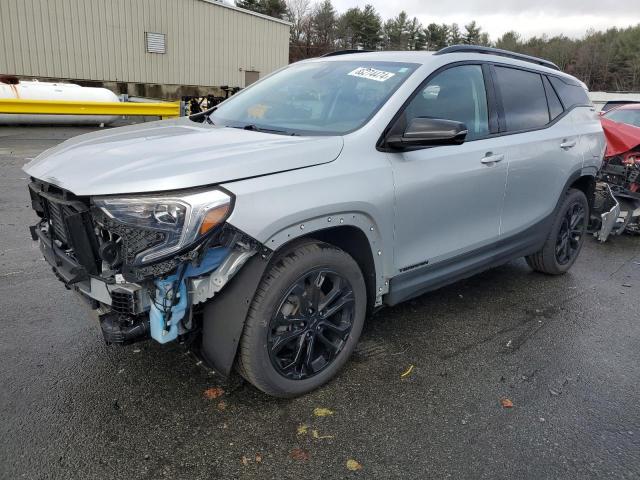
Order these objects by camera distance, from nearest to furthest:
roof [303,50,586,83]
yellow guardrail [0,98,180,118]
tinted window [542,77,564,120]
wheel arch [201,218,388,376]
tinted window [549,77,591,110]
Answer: wheel arch [201,218,388,376], roof [303,50,586,83], tinted window [542,77,564,120], tinted window [549,77,591,110], yellow guardrail [0,98,180,118]

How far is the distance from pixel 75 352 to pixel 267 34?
26757 mm

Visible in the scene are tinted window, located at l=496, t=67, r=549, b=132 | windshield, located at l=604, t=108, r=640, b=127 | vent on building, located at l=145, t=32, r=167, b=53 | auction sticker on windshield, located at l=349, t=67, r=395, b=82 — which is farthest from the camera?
vent on building, located at l=145, t=32, r=167, b=53

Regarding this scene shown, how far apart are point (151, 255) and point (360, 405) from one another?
1.39 meters

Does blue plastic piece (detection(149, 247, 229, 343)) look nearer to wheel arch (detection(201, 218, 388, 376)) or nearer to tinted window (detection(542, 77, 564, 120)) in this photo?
wheel arch (detection(201, 218, 388, 376))

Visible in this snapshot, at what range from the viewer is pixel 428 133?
9.15 ft

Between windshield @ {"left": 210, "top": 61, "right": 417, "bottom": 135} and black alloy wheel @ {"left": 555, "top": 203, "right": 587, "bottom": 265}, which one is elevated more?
windshield @ {"left": 210, "top": 61, "right": 417, "bottom": 135}

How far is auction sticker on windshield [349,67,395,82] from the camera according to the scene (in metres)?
3.24

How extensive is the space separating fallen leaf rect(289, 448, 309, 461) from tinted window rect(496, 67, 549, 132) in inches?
109

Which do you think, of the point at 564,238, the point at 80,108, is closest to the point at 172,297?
the point at 564,238

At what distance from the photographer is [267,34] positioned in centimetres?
2723

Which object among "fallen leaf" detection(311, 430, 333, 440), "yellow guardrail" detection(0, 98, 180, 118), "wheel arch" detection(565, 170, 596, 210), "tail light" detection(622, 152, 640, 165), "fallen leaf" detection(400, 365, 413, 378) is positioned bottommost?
"fallen leaf" detection(311, 430, 333, 440)

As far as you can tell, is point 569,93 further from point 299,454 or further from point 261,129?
point 299,454

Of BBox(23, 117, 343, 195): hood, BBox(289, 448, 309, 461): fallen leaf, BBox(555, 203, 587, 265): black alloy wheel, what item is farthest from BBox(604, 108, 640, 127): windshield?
BBox(289, 448, 309, 461): fallen leaf

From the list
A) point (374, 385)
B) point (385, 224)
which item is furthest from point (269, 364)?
point (385, 224)
